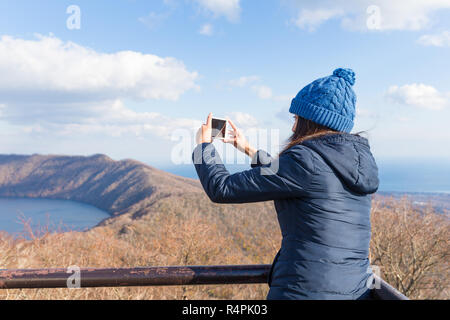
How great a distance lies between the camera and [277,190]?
1378mm

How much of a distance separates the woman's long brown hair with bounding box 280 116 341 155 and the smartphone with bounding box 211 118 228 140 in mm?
433

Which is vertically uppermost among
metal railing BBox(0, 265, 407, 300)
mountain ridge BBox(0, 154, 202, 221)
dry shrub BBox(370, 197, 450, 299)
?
metal railing BBox(0, 265, 407, 300)

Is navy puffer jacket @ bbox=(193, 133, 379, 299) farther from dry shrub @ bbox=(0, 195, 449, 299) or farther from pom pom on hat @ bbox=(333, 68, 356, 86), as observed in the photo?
dry shrub @ bbox=(0, 195, 449, 299)

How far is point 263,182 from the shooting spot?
1.39 metres

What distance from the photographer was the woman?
137 centimetres

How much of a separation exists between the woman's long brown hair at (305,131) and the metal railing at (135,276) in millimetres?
758

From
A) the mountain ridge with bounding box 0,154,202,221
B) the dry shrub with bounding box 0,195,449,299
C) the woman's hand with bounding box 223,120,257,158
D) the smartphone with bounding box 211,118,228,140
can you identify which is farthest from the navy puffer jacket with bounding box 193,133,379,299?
the mountain ridge with bounding box 0,154,202,221

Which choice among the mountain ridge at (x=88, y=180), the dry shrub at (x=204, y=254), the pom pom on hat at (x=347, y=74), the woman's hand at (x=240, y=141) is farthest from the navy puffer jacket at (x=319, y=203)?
the mountain ridge at (x=88, y=180)

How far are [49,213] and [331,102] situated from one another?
11828 centimetres

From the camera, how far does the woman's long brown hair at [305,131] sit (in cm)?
150

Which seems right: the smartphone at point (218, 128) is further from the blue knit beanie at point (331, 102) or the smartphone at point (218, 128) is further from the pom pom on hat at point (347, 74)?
the pom pom on hat at point (347, 74)

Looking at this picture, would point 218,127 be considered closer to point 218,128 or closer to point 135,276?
point 218,128

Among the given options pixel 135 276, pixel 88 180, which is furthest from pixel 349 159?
pixel 88 180
